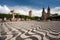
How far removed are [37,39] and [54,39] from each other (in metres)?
0.50

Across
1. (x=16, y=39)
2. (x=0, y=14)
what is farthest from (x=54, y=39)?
(x=0, y=14)

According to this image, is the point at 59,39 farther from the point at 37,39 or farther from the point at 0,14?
the point at 0,14

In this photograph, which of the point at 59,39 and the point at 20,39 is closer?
the point at 59,39

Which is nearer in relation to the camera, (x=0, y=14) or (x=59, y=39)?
(x=59, y=39)

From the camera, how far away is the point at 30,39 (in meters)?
3.86

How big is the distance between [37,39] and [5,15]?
38.8 metres

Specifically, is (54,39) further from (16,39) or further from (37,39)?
(16,39)

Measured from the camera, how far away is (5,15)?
41.7 m

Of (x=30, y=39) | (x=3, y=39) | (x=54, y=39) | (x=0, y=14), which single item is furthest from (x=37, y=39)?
(x=0, y=14)

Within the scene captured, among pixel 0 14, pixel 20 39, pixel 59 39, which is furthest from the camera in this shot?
pixel 0 14

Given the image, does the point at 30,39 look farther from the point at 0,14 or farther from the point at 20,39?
the point at 0,14

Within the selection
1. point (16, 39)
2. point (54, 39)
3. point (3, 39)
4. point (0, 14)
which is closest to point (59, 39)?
point (54, 39)

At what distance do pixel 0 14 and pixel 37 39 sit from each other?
127ft

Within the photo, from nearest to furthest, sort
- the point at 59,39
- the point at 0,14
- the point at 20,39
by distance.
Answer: the point at 59,39, the point at 20,39, the point at 0,14
